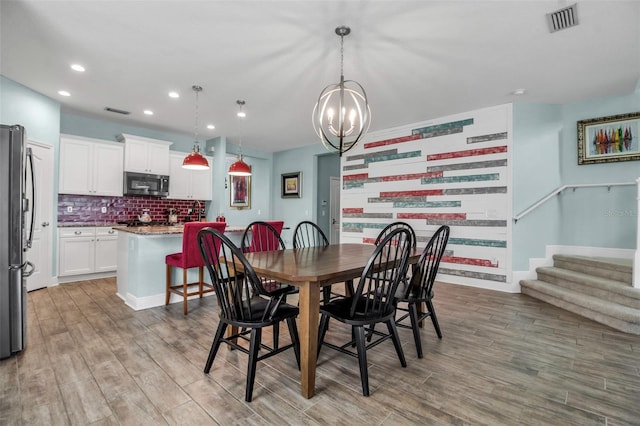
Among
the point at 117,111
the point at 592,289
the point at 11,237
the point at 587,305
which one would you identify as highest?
the point at 117,111

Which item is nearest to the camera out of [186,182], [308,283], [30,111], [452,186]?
[308,283]

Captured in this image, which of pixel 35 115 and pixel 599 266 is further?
pixel 35 115

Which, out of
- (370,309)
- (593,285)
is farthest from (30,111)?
(593,285)

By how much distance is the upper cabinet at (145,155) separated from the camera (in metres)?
5.30

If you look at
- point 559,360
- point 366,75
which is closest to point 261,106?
point 366,75

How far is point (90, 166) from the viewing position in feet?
16.4

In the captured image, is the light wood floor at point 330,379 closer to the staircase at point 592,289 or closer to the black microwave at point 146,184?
the staircase at point 592,289

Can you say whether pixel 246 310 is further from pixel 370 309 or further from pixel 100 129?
pixel 100 129

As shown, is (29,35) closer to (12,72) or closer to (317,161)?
(12,72)

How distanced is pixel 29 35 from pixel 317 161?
490cm

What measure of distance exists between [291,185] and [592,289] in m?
5.56

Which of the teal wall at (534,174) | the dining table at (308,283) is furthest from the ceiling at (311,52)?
the dining table at (308,283)

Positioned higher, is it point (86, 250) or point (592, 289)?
point (86, 250)

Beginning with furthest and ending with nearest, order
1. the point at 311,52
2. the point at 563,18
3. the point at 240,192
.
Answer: the point at 240,192, the point at 311,52, the point at 563,18
